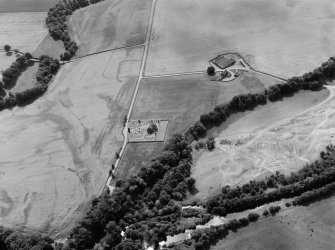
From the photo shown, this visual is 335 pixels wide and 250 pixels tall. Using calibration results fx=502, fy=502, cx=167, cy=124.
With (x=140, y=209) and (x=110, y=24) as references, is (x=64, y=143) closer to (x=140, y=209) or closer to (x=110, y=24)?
(x=140, y=209)

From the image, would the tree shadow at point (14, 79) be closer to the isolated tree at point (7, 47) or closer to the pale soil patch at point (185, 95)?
the isolated tree at point (7, 47)

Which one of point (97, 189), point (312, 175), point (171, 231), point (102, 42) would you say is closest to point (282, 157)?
point (312, 175)

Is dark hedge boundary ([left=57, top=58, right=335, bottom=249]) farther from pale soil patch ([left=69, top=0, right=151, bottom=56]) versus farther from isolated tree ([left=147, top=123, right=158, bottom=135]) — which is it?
pale soil patch ([left=69, top=0, right=151, bottom=56])

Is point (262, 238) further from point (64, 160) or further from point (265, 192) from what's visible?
point (64, 160)

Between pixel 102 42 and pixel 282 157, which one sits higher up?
pixel 102 42

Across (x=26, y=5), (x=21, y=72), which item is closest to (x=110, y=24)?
(x=21, y=72)

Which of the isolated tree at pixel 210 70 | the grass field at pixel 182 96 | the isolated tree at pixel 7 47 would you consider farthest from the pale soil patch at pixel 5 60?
the isolated tree at pixel 210 70

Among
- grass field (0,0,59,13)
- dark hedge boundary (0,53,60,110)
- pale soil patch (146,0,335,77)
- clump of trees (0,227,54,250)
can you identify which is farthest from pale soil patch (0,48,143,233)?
grass field (0,0,59,13)
